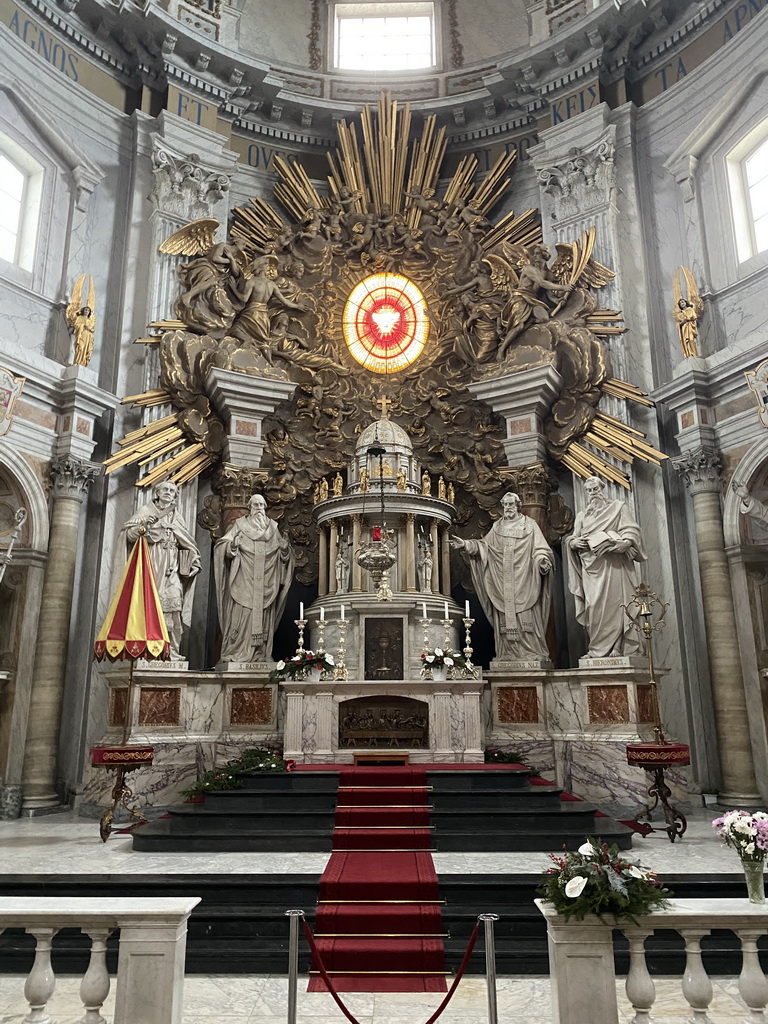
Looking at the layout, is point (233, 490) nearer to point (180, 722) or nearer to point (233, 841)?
point (180, 722)

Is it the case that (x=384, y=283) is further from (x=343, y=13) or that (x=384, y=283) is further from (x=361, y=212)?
(x=343, y=13)

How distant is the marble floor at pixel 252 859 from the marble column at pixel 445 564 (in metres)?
5.04

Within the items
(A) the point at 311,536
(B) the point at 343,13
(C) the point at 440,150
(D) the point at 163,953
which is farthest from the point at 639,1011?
(B) the point at 343,13

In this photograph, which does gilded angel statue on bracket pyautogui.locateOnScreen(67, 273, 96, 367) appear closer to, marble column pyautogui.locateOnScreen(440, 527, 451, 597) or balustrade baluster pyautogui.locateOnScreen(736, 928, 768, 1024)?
marble column pyautogui.locateOnScreen(440, 527, 451, 597)

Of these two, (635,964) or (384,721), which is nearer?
(635,964)

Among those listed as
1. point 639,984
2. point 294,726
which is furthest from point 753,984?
point 294,726

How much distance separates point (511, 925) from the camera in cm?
580

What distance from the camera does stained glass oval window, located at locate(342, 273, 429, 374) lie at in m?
15.0

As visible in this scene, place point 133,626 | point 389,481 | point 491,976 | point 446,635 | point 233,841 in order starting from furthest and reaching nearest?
point 389,481 < point 446,635 < point 133,626 < point 233,841 < point 491,976

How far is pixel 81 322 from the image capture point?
12.2 m

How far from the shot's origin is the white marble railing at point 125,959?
3.92m

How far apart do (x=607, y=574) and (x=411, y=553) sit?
2952mm

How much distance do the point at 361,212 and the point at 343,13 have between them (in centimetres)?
525

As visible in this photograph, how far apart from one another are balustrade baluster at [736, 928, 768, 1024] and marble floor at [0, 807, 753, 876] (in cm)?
267
